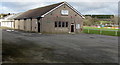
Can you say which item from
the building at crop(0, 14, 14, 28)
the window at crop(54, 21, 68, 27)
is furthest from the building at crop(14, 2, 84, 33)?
the building at crop(0, 14, 14, 28)

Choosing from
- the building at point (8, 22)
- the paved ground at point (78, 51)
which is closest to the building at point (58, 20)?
the paved ground at point (78, 51)

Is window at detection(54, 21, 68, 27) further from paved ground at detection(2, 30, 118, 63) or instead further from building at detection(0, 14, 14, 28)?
building at detection(0, 14, 14, 28)

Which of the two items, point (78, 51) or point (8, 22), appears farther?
point (8, 22)

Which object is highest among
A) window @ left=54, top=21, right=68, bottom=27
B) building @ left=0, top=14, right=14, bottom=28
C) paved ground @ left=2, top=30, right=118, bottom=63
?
building @ left=0, top=14, right=14, bottom=28

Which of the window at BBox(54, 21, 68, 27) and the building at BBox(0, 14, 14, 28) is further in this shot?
the building at BBox(0, 14, 14, 28)

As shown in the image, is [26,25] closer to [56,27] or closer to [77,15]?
[56,27]

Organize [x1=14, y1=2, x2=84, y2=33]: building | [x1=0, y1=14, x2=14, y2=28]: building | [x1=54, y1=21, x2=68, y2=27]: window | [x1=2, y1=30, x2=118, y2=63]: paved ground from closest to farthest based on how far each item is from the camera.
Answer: [x1=2, y1=30, x2=118, y2=63]: paved ground → [x1=14, y1=2, x2=84, y2=33]: building → [x1=54, y1=21, x2=68, y2=27]: window → [x1=0, y1=14, x2=14, y2=28]: building

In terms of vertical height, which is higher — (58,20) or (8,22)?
(8,22)

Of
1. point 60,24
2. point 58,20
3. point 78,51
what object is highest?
point 58,20

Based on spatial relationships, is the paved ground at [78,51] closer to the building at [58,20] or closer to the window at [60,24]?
the building at [58,20]

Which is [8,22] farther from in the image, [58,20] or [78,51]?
[78,51]

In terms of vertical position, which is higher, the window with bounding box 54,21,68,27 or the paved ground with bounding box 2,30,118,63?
the window with bounding box 54,21,68,27

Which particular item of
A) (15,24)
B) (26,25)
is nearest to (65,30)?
(26,25)

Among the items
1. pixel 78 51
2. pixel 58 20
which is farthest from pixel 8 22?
pixel 78 51
